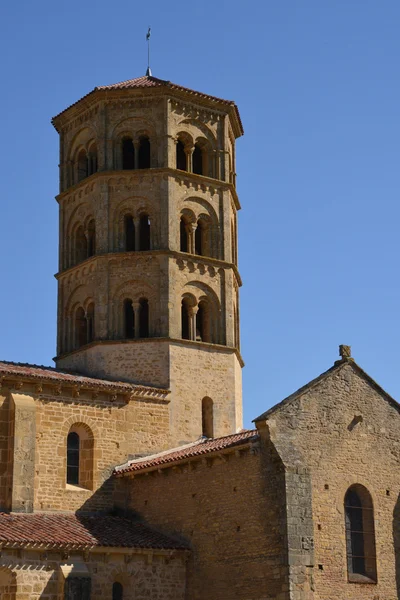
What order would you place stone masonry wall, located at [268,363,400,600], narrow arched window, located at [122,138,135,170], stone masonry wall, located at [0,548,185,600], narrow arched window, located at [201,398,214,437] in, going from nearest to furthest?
stone masonry wall, located at [0,548,185,600] → stone masonry wall, located at [268,363,400,600] → narrow arched window, located at [201,398,214,437] → narrow arched window, located at [122,138,135,170]

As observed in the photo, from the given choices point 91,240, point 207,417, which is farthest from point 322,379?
point 91,240

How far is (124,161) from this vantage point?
3319 cm

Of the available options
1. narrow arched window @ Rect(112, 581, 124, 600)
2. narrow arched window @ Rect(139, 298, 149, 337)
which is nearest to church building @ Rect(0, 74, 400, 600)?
narrow arched window @ Rect(112, 581, 124, 600)

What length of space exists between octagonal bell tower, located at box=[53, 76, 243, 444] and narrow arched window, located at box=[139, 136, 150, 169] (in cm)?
5

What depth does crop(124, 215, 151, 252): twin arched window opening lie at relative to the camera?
31.9m

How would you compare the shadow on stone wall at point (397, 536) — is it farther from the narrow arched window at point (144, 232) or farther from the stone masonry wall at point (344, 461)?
the narrow arched window at point (144, 232)

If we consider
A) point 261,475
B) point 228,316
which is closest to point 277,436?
point 261,475

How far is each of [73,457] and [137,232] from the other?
8094 mm

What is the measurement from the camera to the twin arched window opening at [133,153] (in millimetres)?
33062

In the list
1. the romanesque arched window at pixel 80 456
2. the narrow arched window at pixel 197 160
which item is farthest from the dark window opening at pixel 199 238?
the romanesque arched window at pixel 80 456

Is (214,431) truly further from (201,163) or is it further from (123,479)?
(201,163)

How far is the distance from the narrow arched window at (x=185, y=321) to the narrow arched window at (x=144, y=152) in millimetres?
5089

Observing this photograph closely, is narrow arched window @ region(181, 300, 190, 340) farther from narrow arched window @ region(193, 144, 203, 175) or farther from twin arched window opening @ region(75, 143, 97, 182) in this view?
twin arched window opening @ region(75, 143, 97, 182)

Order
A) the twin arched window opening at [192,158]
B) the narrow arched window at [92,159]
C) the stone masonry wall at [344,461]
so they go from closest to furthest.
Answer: the stone masonry wall at [344,461] → the twin arched window opening at [192,158] → the narrow arched window at [92,159]
